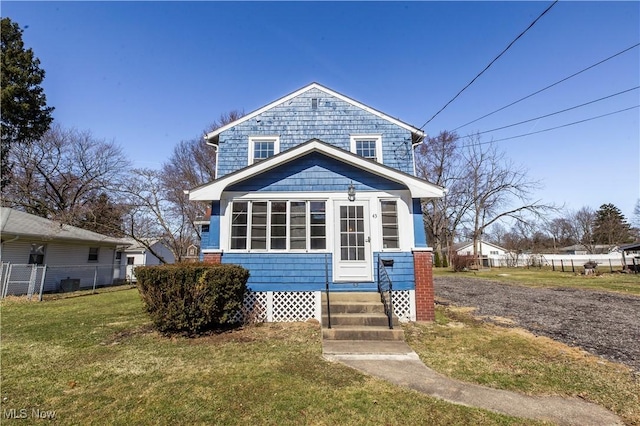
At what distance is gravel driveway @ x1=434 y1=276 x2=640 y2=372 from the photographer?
6.04 meters

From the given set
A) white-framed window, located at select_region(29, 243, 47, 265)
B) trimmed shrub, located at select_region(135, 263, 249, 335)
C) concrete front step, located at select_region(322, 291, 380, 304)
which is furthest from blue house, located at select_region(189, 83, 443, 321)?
white-framed window, located at select_region(29, 243, 47, 265)

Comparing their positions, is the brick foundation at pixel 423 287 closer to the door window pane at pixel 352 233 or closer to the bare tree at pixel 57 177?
the door window pane at pixel 352 233

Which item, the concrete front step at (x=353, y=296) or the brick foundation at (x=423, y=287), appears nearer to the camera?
the concrete front step at (x=353, y=296)

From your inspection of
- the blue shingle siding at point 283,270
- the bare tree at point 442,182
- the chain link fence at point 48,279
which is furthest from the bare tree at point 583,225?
the chain link fence at point 48,279

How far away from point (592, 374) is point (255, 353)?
5514mm

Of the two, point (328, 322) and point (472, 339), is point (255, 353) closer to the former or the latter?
point (328, 322)

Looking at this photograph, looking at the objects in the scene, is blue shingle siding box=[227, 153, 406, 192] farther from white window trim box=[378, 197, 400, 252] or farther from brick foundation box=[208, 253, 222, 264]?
brick foundation box=[208, 253, 222, 264]

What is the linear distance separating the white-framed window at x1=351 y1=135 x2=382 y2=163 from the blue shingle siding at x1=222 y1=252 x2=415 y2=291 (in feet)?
13.3

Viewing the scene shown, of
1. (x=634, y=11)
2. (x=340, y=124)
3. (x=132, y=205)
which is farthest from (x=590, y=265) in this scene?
(x=132, y=205)

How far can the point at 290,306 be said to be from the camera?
8086 mm

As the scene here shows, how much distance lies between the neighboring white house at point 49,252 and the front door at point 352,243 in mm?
12894

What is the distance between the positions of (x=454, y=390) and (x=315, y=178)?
19.9 ft

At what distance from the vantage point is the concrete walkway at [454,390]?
3.45m

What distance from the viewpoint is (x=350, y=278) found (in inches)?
321
